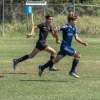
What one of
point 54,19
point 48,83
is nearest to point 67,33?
point 48,83

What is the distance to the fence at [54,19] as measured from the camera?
1422 inches

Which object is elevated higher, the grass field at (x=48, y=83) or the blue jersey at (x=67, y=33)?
the blue jersey at (x=67, y=33)

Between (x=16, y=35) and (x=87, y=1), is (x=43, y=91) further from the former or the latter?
(x=87, y=1)

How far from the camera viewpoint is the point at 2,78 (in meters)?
11.8

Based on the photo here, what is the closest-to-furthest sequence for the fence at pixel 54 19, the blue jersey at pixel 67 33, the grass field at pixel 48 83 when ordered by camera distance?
the grass field at pixel 48 83, the blue jersey at pixel 67 33, the fence at pixel 54 19

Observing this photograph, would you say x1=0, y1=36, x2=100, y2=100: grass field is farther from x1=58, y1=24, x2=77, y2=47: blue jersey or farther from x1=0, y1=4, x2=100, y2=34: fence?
x1=0, y1=4, x2=100, y2=34: fence

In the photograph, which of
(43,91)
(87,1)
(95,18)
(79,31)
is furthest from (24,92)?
(87,1)

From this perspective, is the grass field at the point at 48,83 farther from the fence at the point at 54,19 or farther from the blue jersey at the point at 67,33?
the fence at the point at 54,19

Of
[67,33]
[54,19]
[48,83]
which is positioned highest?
[67,33]

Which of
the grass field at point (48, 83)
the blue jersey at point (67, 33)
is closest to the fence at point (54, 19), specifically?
the grass field at point (48, 83)

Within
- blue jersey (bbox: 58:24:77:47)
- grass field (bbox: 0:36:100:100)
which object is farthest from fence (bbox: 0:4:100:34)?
blue jersey (bbox: 58:24:77:47)

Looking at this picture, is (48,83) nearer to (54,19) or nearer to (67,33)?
(67,33)

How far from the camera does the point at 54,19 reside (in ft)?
118

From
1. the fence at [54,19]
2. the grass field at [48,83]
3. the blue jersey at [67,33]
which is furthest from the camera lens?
the fence at [54,19]
